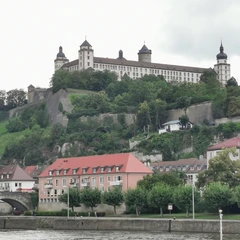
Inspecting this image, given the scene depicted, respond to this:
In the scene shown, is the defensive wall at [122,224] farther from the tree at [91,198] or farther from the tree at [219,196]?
the tree at [219,196]

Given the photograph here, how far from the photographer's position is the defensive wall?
6731 centimetres

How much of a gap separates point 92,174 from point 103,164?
1879 millimetres

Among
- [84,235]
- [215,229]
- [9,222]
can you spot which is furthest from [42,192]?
[215,229]

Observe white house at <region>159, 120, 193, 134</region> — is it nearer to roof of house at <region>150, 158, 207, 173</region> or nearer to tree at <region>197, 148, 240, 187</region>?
roof of house at <region>150, 158, 207, 173</region>

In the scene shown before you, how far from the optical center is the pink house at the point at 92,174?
93312mm

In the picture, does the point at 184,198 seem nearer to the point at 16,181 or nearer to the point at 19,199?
the point at 19,199

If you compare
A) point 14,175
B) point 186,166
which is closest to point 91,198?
point 186,166

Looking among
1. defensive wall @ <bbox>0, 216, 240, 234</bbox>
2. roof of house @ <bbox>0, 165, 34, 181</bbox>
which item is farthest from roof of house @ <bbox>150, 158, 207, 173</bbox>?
defensive wall @ <bbox>0, 216, 240, 234</bbox>

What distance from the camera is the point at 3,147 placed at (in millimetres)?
158250

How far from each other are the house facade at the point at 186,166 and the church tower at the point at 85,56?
73.6 meters

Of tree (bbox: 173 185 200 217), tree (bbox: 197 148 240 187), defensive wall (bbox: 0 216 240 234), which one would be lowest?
defensive wall (bbox: 0 216 240 234)

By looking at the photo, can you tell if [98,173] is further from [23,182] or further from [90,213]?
[23,182]

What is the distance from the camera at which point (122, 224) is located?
241 ft

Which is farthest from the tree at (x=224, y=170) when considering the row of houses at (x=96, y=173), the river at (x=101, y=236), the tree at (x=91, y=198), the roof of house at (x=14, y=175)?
the roof of house at (x=14, y=175)
